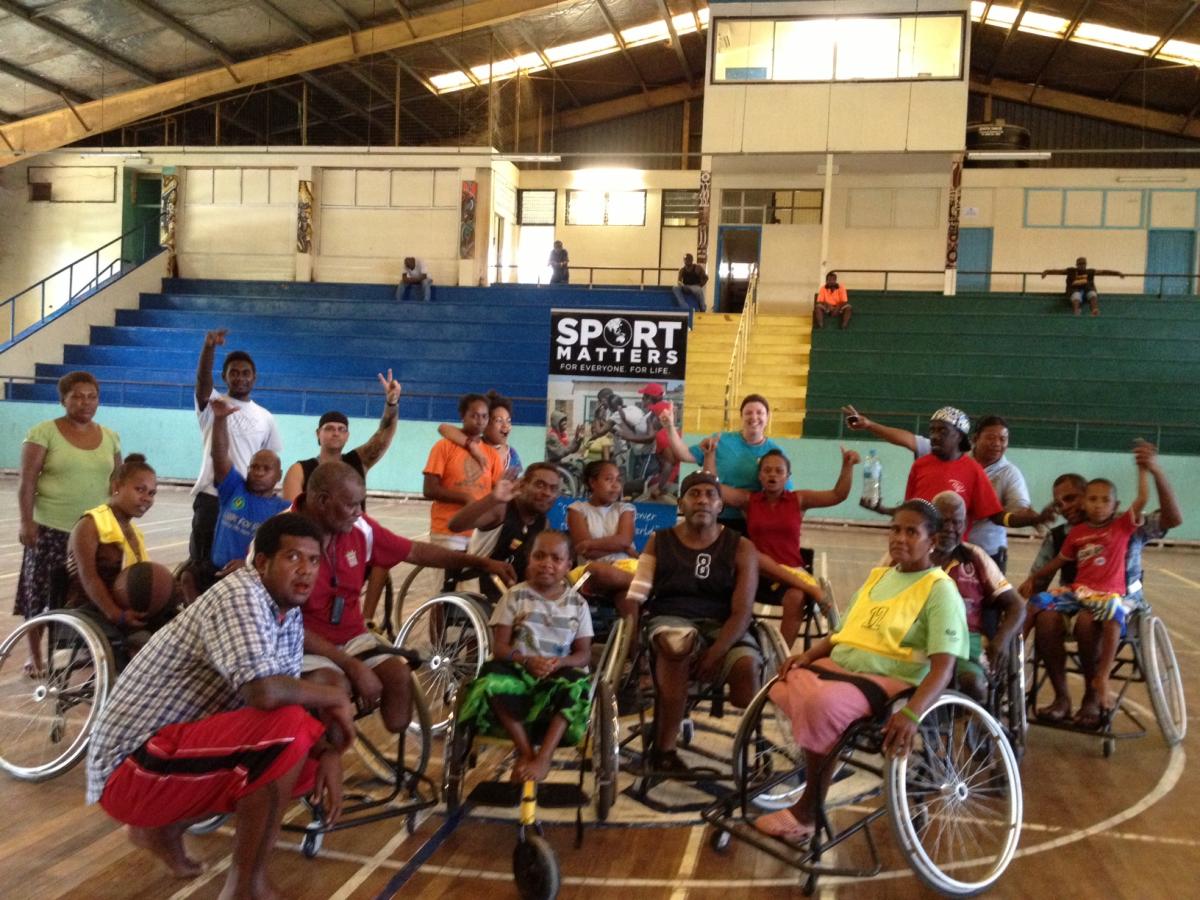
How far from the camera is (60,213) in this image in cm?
1880

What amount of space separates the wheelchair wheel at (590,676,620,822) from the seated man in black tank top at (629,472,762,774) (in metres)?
0.30

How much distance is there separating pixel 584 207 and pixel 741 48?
16.1 ft

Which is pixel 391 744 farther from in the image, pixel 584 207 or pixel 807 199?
pixel 584 207

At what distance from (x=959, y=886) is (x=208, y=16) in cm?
1470

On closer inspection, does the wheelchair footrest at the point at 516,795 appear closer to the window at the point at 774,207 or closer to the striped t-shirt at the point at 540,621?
the striped t-shirt at the point at 540,621

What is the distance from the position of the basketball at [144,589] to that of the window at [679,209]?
17.1m

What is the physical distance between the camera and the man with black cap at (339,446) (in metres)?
4.64

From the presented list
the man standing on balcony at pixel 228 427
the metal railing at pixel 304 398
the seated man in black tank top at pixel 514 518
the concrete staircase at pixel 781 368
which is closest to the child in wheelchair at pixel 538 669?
the seated man in black tank top at pixel 514 518

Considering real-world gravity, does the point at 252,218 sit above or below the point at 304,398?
above

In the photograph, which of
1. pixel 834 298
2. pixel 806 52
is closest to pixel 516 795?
pixel 834 298

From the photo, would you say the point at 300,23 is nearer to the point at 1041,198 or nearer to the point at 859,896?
the point at 1041,198

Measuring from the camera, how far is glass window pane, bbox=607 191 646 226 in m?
20.1

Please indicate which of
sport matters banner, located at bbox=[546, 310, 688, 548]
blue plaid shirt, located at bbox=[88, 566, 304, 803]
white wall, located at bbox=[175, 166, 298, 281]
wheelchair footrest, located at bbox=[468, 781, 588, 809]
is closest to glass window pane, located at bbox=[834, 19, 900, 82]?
white wall, located at bbox=[175, 166, 298, 281]

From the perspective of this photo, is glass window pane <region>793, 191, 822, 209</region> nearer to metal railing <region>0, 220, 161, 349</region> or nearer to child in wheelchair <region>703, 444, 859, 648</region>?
metal railing <region>0, 220, 161, 349</region>
